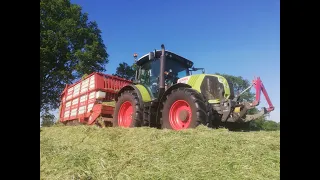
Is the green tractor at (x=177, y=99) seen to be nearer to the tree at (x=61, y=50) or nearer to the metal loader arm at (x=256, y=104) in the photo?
the metal loader arm at (x=256, y=104)

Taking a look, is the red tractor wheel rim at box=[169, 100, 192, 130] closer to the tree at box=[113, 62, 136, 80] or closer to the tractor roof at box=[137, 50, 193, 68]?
the tractor roof at box=[137, 50, 193, 68]

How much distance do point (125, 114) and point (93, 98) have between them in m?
2.03

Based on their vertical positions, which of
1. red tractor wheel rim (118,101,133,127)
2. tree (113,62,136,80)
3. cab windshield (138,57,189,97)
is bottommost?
red tractor wheel rim (118,101,133,127)

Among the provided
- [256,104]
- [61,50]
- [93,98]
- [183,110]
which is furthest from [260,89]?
[61,50]

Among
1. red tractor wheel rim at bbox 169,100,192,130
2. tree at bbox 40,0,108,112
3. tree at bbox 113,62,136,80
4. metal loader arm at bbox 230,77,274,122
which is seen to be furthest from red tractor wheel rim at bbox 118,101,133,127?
tree at bbox 113,62,136,80

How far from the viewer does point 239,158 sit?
3.39 meters

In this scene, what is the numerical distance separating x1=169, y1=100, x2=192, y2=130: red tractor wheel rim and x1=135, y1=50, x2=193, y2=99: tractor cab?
1.17 m

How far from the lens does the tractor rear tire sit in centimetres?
557

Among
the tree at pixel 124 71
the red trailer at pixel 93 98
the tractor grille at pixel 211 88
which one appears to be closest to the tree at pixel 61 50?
the tree at pixel 124 71

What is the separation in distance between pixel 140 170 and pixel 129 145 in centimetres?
117

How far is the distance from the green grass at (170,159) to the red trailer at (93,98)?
441cm

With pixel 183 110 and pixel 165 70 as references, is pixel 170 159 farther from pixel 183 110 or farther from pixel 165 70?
pixel 165 70

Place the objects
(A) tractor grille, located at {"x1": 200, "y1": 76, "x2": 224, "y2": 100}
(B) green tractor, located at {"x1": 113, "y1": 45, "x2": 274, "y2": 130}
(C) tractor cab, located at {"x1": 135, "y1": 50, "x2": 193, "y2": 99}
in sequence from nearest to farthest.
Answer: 1. (B) green tractor, located at {"x1": 113, "y1": 45, "x2": 274, "y2": 130}
2. (A) tractor grille, located at {"x1": 200, "y1": 76, "x2": 224, "y2": 100}
3. (C) tractor cab, located at {"x1": 135, "y1": 50, "x2": 193, "y2": 99}
